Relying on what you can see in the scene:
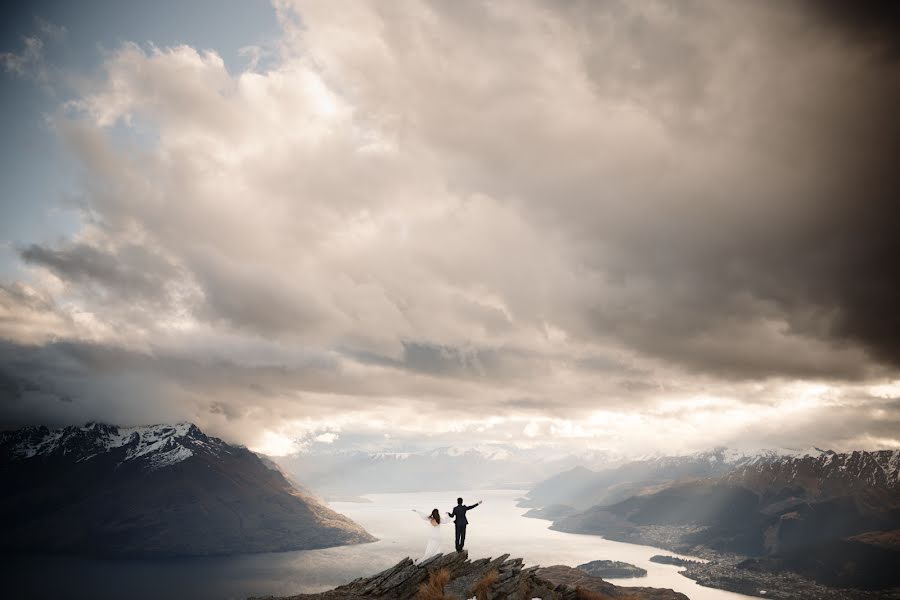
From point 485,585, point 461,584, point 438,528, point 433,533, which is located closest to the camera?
point 485,585

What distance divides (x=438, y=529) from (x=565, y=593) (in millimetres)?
10428

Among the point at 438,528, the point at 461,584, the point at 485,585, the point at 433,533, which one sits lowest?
the point at 461,584

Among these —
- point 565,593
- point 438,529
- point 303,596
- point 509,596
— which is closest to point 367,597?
point 303,596

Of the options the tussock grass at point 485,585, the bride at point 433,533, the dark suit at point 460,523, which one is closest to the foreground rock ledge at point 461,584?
the tussock grass at point 485,585

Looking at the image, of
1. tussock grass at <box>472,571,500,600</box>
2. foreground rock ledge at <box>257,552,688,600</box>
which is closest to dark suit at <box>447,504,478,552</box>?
foreground rock ledge at <box>257,552,688,600</box>

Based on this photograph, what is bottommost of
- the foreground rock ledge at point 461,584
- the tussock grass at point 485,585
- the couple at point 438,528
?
the foreground rock ledge at point 461,584

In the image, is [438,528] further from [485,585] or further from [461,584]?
[485,585]

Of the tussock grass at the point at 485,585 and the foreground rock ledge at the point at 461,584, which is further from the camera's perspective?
the foreground rock ledge at the point at 461,584

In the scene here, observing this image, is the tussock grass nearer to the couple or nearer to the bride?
the couple

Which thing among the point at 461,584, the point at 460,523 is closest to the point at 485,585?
the point at 461,584

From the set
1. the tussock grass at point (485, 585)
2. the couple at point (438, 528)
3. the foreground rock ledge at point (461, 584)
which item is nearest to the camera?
the tussock grass at point (485, 585)

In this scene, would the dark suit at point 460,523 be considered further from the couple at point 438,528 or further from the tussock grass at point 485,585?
the tussock grass at point 485,585

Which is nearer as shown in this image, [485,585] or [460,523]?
[485,585]

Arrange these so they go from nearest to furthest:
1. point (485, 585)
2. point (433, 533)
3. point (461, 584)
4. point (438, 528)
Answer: point (485, 585) < point (461, 584) < point (433, 533) < point (438, 528)
